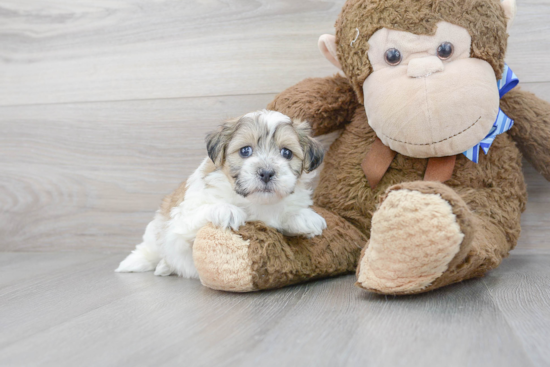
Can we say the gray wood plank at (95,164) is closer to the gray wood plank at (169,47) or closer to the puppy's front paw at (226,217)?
the gray wood plank at (169,47)

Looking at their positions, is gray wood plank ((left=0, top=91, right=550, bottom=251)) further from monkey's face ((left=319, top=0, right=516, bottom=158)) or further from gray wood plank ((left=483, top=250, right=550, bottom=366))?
gray wood plank ((left=483, top=250, right=550, bottom=366))

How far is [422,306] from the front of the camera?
4.08 ft

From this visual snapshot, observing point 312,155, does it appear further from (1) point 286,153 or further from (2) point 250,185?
(2) point 250,185

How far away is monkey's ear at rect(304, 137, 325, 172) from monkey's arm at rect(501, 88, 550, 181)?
2.24 ft

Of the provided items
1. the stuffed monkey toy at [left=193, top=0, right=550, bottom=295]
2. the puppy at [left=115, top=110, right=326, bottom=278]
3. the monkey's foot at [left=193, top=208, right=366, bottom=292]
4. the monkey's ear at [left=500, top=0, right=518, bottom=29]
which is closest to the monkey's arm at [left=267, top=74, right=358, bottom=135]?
the stuffed monkey toy at [left=193, top=0, right=550, bottom=295]

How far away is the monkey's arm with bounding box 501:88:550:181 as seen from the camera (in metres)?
1.68

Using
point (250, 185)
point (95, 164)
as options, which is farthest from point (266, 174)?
point (95, 164)

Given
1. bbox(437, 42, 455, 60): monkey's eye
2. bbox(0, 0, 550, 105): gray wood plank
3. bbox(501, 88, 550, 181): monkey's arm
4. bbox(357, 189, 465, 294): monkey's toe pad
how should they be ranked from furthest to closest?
bbox(0, 0, 550, 105): gray wood plank → bbox(501, 88, 550, 181): monkey's arm → bbox(437, 42, 455, 60): monkey's eye → bbox(357, 189, 465, 294): monkey's toe pad

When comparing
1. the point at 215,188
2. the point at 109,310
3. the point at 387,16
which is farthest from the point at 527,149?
the point at 109,310

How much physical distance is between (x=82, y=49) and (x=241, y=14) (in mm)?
766

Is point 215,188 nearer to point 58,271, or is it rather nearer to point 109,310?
point 109,310

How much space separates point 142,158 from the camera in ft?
7.30

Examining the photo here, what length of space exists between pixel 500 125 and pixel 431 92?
33 cm

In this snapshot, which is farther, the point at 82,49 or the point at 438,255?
the point at 82,49
